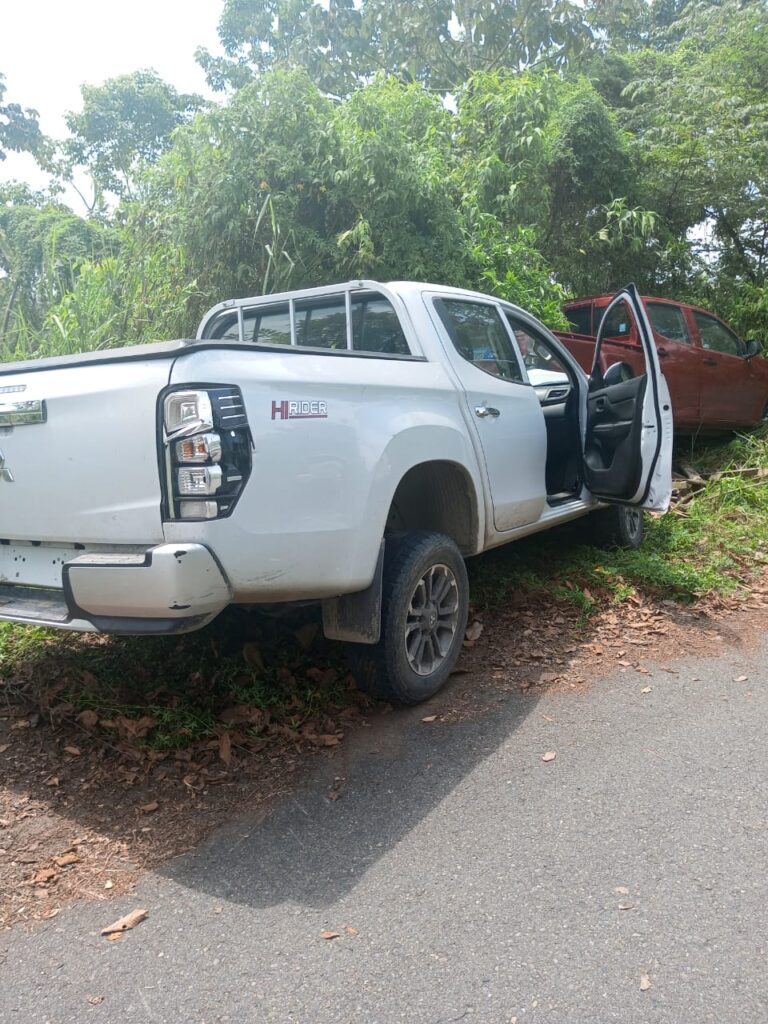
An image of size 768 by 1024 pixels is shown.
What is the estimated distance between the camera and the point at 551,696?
390cm

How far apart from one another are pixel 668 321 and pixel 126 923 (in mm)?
7923

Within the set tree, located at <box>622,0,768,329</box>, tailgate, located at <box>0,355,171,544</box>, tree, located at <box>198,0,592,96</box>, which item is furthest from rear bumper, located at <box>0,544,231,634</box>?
tree, located at <box>198,0,592,96</box>

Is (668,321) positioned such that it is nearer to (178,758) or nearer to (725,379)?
(725,379)

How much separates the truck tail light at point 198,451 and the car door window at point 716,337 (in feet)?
24.4

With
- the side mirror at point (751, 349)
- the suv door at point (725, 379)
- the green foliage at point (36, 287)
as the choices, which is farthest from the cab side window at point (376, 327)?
the side mirror at point (751, 349)

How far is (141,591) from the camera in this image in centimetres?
270

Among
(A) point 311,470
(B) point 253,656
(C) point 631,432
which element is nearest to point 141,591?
(A) point 311,470

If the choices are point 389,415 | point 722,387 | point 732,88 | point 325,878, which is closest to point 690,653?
point 389,415

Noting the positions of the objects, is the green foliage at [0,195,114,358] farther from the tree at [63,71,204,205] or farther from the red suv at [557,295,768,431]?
the tree at [63,71,204,205]

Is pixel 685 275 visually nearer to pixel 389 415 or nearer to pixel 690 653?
pixel 690 653

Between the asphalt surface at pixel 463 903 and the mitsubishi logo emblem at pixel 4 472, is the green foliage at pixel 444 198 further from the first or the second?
the asphalt surface at pixel 463 903

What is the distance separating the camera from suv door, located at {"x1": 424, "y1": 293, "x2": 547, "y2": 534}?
4184mm

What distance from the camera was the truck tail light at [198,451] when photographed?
106 inches

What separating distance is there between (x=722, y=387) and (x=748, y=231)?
6.68m
